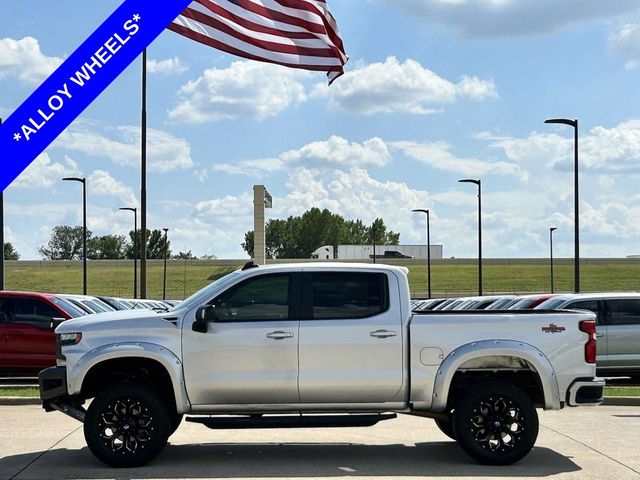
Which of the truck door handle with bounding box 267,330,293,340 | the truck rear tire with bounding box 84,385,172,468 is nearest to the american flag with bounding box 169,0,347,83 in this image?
the truck door handle with bounding box 267,330,293,340

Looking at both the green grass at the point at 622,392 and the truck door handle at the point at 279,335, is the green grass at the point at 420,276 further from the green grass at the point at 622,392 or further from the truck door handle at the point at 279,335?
the truck door handle at the point at 279,335

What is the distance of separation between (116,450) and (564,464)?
445cm

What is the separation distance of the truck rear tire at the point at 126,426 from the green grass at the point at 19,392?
6.00 meters

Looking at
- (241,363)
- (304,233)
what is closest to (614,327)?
(241,363)

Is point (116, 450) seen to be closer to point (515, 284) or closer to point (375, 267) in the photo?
point (375, 267)

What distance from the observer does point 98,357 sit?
8.94m

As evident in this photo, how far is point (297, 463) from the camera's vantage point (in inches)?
361

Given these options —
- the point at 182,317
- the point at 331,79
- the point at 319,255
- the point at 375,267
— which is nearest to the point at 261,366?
the point at 182,317

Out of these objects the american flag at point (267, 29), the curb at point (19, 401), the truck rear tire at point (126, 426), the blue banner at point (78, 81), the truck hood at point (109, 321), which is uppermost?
the american flag at point (267, 29)

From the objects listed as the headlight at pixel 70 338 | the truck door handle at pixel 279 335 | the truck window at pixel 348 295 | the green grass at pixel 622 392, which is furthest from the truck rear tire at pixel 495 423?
the green grass at pixel 622 392

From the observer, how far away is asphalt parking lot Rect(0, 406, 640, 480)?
8680 mm

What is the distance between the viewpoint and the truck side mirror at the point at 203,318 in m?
8.98

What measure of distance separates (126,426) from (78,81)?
4875 mm

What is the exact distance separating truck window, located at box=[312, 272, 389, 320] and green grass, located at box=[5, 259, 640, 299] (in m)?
70.0
